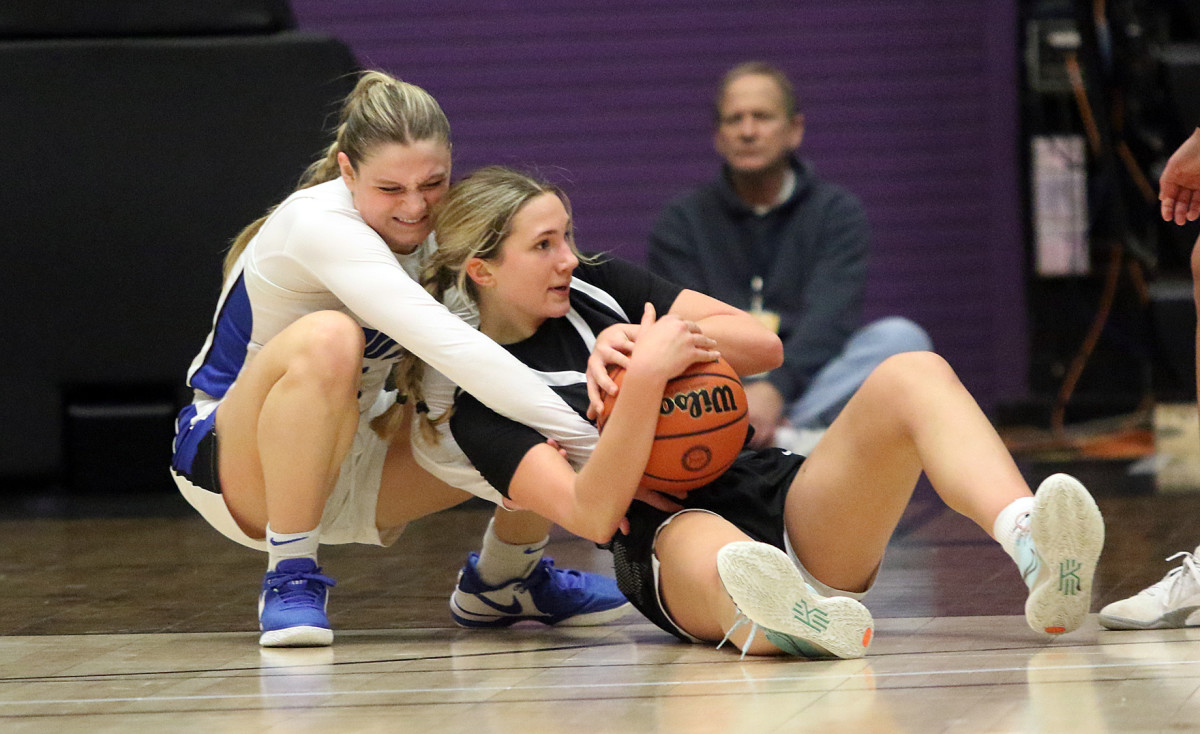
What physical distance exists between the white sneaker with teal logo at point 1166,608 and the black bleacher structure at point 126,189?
3091mm

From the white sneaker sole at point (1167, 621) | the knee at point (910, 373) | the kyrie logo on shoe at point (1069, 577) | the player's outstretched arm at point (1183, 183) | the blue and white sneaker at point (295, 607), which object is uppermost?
the player's outstretched arm at point (1183, 183)

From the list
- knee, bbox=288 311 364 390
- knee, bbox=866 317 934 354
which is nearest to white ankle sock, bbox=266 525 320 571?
knee, bbox=288 311 364 390

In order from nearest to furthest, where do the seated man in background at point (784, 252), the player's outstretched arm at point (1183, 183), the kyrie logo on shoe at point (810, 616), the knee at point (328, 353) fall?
the kyrie logo on shoe at point (810, 616) < the knee at point (328, 353) < the player's outstretched arm at point (1183, 183) < the seated man in background at point (784, 252)

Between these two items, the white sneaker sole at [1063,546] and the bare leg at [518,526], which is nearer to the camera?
the white sneaker sole at [1063,546]

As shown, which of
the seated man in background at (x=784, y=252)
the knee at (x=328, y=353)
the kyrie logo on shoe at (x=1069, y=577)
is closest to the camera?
the kyrie logo on shoe at (x=1069, y=577)

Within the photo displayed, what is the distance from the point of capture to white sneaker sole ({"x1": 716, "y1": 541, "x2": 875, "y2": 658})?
216 cm

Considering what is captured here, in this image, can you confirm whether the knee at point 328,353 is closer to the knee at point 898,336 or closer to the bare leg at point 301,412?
the bare leg at point 301,412

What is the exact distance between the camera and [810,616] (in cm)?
220

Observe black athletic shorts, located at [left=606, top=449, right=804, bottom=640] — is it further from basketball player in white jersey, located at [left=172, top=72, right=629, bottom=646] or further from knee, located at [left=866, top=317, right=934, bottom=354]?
knee, located at [left=866, top=317, right=934, bottom=354]

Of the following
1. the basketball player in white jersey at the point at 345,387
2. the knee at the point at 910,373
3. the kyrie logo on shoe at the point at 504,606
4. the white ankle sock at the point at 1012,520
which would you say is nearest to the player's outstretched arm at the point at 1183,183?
the knee at the point at 910,373

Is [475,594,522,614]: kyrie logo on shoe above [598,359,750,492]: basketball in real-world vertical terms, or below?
below

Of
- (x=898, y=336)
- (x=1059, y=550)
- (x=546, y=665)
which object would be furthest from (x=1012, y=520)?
(x=898, y=336)

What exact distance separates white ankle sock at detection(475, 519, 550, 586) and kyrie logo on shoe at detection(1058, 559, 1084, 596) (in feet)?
3.35

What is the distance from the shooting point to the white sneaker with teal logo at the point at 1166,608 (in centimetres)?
242
